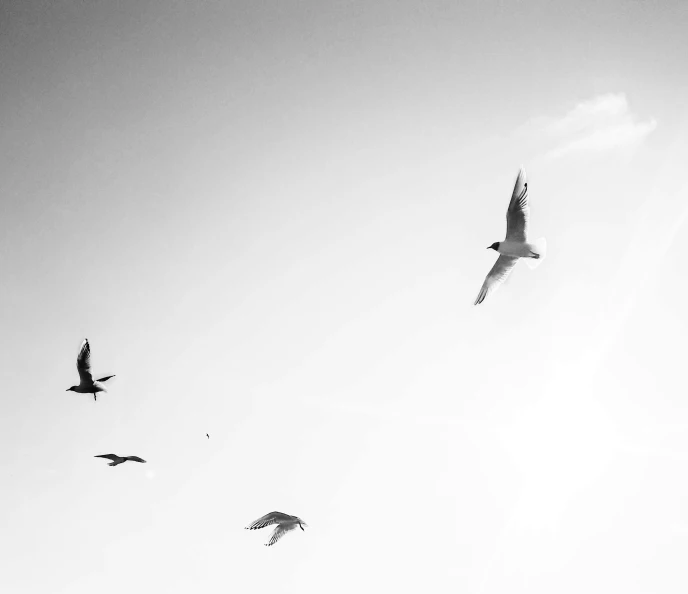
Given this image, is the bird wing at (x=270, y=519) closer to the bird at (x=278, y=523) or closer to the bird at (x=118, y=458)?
the bird at (x=278, y=523)

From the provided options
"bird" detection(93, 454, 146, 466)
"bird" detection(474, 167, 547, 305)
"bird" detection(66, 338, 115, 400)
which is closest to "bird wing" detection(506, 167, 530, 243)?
"bird" detection(474, 167, 547, 305)

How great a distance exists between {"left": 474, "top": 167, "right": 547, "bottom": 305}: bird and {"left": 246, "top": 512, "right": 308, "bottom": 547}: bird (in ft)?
20.5

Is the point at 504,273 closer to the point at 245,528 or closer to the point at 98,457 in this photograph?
the point at 245,528

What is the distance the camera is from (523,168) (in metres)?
9.91

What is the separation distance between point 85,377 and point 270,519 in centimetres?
632

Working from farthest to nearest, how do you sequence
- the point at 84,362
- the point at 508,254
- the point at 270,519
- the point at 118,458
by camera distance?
1. the point at 84,362
2. the point at 118,458
3. the point at 508,254
4. the point at 270,519

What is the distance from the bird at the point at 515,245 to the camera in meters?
10.2

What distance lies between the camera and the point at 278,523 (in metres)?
10.4

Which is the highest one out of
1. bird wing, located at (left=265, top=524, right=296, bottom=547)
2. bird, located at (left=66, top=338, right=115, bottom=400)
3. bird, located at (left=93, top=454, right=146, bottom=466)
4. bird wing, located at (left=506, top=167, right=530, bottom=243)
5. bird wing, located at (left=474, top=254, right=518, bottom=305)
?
bird wing, located at (left=506, top=167, right=530, bottom=243)

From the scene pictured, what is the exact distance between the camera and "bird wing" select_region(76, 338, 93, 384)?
12.7 meters

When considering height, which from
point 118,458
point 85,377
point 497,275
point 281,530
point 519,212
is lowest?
point 281,530

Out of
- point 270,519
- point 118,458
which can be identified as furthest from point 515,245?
point 118,458

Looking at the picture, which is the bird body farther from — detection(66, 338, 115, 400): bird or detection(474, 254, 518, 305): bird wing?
detection(66, 338, 115, 400): bird

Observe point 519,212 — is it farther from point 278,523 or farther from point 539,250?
point 278,523
